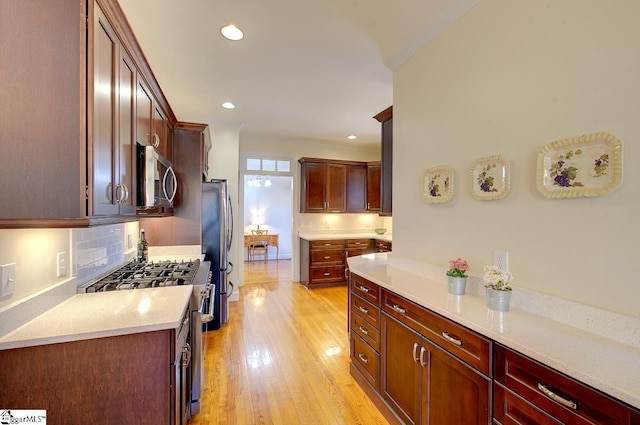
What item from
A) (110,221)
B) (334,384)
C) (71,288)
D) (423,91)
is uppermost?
(423,91)

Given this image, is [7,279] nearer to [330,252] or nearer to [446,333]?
[446,333]

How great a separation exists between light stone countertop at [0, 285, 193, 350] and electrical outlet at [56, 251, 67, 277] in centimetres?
15

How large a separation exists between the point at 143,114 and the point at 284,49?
118 centimetres

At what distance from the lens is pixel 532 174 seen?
1438 millimetres

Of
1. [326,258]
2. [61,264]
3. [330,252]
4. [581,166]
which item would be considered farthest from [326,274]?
[581,166]

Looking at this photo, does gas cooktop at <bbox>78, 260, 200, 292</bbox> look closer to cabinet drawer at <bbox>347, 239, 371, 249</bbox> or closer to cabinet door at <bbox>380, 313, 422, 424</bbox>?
cabinet door at <bbox>380, 313, 422, 424</bbox>

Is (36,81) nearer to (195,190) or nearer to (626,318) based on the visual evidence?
(195,190)

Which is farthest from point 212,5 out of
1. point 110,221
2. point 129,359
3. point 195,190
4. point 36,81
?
point 129,359

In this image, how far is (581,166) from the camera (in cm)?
122

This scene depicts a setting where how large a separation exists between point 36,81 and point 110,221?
0.61m

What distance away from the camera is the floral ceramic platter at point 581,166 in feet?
3.71

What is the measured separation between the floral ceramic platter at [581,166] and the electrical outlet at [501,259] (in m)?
0.39

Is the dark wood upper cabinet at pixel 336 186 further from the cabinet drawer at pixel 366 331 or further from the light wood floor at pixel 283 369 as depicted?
the cabinet drawer at pixel 366 331

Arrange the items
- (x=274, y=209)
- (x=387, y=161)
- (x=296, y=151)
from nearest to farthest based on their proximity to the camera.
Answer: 1. (x=387, y=161)
2. (x=296, y=151)
3. (x=274, y=209)
